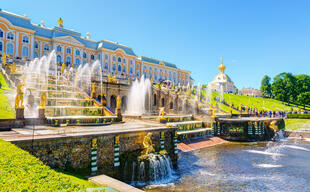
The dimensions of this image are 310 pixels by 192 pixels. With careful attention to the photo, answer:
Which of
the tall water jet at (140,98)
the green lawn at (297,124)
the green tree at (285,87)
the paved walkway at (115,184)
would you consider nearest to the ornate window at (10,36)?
the tall water jet at (140,98)

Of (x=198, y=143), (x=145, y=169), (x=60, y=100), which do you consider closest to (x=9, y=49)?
(x=60, y=100)

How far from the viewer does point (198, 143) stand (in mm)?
23500

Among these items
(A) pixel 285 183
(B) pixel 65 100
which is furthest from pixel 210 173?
(B) pixel 65 100

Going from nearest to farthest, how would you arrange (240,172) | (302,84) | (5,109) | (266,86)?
(240,172)
(5,109)
(302,84)
(266,86)

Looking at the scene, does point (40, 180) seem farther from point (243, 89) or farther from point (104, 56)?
point (243, 89)

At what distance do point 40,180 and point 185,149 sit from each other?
56.8ft

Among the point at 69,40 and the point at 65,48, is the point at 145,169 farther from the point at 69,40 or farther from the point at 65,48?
the point at 69,40

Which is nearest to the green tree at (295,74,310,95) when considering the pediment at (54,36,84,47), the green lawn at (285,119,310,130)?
the green lawn at (285,119,310,130)

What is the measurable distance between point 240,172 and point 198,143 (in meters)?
9.35

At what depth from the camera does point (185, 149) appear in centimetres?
2083

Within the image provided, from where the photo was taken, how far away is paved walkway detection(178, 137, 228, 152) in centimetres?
2116

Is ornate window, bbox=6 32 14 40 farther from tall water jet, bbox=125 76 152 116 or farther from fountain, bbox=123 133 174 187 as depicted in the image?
fountain, bbox=123 133 174 187

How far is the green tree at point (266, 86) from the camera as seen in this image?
88994 millimetres

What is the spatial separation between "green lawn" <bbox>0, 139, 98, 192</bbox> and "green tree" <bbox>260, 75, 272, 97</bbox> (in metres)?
98.1
